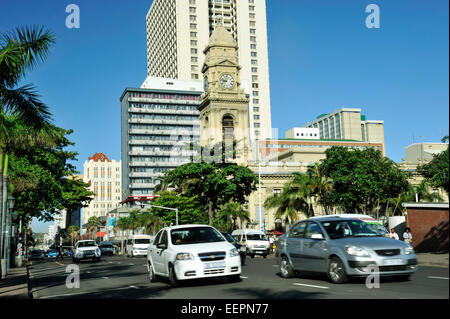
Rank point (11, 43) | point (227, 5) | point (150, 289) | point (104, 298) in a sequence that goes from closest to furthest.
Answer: point (104, 298) < point (150, 289) < point (11, 43) < point (227, 5)

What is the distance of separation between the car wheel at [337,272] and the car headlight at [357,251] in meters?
0.47

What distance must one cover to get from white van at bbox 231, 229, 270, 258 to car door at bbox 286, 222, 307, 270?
22.7m

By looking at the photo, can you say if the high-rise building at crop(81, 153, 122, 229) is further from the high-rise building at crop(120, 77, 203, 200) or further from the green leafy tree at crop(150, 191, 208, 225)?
the green leafy tree at crop(150, 191, 208, 225)

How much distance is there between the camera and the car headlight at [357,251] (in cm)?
1052

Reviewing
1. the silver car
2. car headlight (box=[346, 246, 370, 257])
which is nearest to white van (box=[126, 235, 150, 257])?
the silver car

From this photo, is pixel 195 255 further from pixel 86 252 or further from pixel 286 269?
pixel 86 252

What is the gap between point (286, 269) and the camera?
45.1 ft

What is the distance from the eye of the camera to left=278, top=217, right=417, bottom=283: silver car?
10469mm

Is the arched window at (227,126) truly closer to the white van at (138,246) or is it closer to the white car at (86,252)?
the white van at (138,246)
